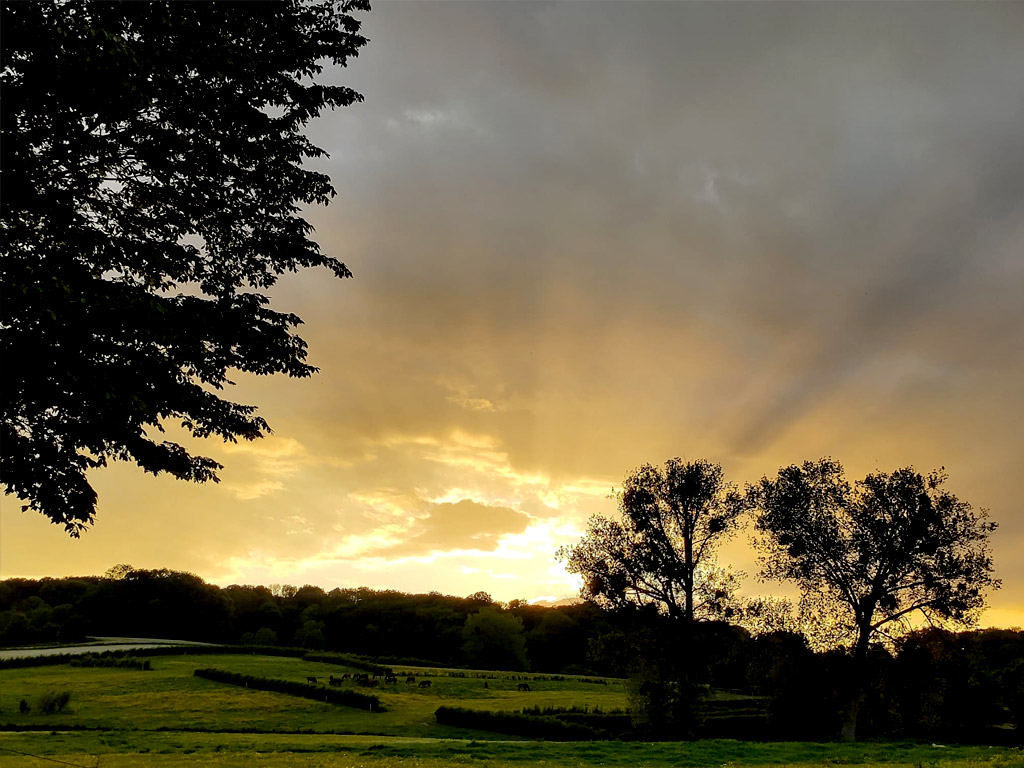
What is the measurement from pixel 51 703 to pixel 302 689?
23067mm

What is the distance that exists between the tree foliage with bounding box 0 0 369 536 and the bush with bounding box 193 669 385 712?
55.4m

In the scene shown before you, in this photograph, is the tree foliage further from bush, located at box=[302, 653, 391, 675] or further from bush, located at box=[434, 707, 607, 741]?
bush, located at box=[302, 653, 391, 675]

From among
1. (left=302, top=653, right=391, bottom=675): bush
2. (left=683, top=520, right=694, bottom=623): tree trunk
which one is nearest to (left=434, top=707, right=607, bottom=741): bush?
(left=683, top=520, right=694, bottom=623): tree trunk

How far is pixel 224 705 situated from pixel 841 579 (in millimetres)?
54959

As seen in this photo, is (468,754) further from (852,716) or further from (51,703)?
(51,703)

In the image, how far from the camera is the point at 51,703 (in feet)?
189

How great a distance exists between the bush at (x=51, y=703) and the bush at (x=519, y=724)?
32.5 meters

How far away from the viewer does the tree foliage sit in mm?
13172

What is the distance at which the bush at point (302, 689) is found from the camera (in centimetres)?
6556

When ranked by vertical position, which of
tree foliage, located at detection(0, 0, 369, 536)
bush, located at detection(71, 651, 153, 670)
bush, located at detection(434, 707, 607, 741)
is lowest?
bush, located at detection(71, 651, 153, 670)

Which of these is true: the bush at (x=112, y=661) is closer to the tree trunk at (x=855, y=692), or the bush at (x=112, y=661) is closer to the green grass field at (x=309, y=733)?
the green grass field at (x=309, y=733)

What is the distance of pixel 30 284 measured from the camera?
40.9ft

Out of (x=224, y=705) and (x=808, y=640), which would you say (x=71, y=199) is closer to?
(x=808, y=640)

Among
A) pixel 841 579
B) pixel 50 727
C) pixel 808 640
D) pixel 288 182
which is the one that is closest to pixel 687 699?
pixel 808 640
